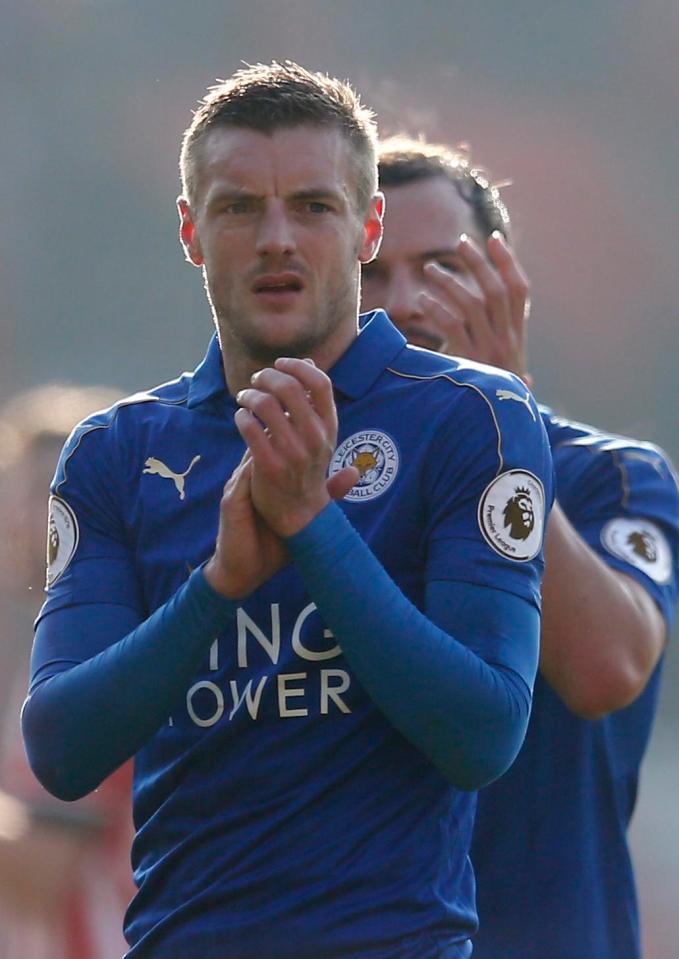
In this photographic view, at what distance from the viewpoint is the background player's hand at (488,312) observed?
280 cm

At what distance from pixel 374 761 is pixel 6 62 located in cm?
851

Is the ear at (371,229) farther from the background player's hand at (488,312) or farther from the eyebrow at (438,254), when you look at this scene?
the eyebrow at (438,254)

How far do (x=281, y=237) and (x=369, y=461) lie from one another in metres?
0.31

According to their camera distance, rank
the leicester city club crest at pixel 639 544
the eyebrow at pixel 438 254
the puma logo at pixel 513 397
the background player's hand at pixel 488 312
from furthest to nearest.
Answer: the eyebrow at pixel 438 254 → the leicester city club crest at pixel 639 544 → the background player's hand at pixel 488 312 → the puma logo at pixel 513 397

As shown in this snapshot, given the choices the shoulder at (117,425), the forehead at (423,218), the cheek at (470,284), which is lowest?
the shoulder at (117,425)

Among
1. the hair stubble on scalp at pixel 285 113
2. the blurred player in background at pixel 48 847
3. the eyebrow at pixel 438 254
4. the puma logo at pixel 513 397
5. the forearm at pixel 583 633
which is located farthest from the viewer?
the blurred player in background at pixel 48 847

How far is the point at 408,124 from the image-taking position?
336 inches

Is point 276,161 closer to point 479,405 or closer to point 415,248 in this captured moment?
point 479,405

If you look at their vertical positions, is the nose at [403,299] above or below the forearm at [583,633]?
above

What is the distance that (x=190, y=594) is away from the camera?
202cm

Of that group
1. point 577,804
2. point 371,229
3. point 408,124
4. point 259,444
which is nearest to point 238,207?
point 371,229

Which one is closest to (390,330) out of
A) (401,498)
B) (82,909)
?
(401,498)

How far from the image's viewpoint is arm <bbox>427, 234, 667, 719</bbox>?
2699mm

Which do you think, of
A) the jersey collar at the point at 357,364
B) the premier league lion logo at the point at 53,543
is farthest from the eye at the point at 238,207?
the premier league lion logo at the point at 53,543
